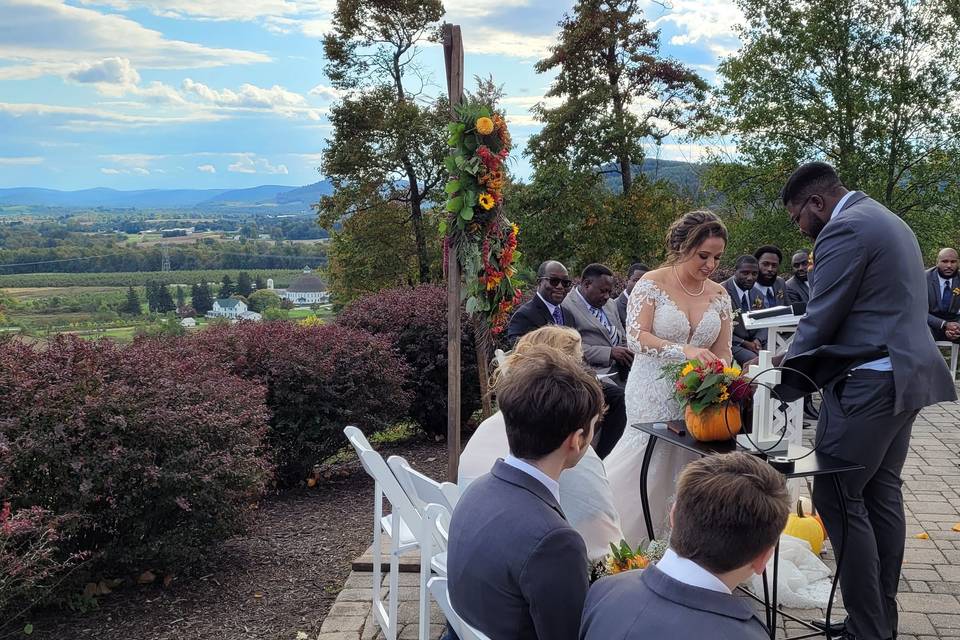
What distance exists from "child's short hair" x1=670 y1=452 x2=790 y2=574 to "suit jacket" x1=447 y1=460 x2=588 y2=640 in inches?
14.7

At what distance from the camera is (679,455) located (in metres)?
4.87

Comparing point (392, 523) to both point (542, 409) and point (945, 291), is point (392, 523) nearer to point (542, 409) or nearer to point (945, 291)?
point (542, 409)

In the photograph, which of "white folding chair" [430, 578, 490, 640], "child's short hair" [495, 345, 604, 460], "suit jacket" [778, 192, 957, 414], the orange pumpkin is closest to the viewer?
"white folding chair" [430, 578, 490, 640]

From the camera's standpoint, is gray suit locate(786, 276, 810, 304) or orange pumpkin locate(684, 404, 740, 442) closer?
orange pumpkin locate(684, 404, 740, 442)

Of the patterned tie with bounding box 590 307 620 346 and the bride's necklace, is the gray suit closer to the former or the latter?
the patterned tie with bounding box 590 307 620 346

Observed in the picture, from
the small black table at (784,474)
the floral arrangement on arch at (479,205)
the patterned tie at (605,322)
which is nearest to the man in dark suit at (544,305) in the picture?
the patterned tie at (605,322)

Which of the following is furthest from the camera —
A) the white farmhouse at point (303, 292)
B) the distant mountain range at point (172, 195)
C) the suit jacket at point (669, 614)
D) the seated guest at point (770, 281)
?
the distant mountain range at point (172, 195)

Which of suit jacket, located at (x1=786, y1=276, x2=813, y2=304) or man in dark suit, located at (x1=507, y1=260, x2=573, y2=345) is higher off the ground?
man in dark suit, located at (x1=507, y1=260, x2=573, y2=345)

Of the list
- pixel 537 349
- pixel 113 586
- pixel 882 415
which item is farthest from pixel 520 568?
pixel 113 586

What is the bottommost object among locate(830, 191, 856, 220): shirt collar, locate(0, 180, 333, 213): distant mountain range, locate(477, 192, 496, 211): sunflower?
locate(830, 191, 856, 220): shirt collar

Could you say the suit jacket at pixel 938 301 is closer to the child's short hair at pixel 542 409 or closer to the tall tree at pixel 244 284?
the tall tree at pixel 244 284

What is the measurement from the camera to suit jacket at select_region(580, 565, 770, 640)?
1.78m

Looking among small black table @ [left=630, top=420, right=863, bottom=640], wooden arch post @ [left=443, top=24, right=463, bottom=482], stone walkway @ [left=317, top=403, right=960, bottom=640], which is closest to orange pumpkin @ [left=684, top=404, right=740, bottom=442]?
small black table @ [left=630, top=420, right=863, bottom=640]

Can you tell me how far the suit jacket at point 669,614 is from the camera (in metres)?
1.78
